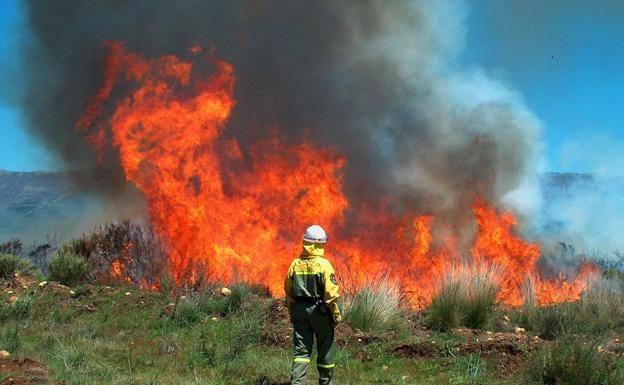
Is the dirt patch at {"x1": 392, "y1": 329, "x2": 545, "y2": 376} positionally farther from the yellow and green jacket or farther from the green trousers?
the yellow and green jacket

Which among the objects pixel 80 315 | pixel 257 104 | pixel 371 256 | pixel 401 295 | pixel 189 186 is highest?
pixel 257 104

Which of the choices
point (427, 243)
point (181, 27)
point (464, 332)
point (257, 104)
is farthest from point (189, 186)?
point (464, 332)

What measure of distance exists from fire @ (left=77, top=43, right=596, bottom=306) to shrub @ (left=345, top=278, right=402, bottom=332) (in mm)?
4924

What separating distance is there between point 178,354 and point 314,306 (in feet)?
7.74

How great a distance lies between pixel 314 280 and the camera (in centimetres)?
509

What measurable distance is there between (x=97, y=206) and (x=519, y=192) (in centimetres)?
1416

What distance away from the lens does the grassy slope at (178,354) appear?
5.70 meters

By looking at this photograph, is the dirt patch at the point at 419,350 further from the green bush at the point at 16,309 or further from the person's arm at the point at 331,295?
the green bush at the point at 16,309

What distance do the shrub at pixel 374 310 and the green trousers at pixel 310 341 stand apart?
290 cm

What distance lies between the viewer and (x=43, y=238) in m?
17.1

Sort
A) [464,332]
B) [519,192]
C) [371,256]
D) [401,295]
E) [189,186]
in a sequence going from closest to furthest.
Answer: [464,332] < [401,295] < [189,186] < [371,256] < [519,192]

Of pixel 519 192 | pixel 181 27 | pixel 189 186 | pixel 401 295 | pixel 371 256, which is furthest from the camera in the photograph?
pixel 519 192

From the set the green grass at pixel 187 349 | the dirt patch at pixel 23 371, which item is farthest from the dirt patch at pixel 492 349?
the dirt patch at pixel 23 371

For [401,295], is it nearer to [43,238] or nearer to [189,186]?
[189,186]
